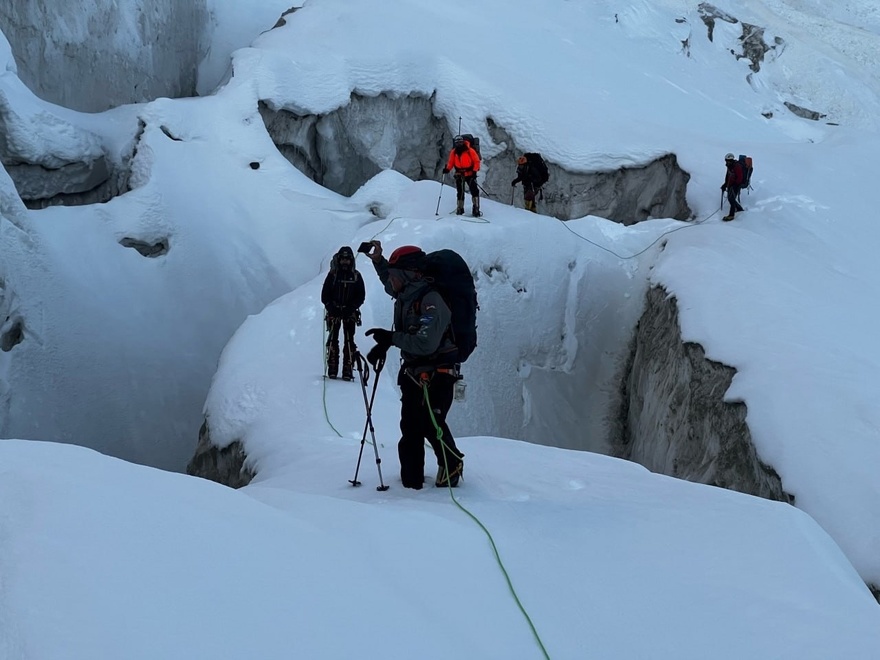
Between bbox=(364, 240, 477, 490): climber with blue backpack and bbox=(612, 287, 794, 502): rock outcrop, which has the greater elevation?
bbox=(364, 240, 477, 490): climber with blue backpack

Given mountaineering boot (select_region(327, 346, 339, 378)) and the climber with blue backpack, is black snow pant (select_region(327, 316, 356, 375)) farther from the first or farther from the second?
the climber with blue backpack

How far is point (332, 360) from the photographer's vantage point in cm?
1120

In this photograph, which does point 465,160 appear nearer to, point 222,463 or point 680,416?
point 680,416

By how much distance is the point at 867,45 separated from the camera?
34.8 m

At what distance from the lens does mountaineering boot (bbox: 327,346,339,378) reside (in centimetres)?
1117

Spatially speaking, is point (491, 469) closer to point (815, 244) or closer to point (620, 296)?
point (620, 296)

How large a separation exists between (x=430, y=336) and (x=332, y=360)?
540 centimetres

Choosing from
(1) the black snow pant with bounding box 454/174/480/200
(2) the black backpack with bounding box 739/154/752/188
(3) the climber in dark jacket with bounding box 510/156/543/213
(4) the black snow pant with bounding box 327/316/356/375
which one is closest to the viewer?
(4) the black snow pant with bounding box 327/316/356/375

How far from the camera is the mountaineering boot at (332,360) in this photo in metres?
11.2

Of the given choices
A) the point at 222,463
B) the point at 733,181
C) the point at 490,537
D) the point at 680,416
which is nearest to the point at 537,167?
the point at 733,181

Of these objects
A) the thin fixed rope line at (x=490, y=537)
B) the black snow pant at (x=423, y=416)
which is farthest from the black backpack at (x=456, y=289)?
the thin fixed rope line at (x=490, y=537)

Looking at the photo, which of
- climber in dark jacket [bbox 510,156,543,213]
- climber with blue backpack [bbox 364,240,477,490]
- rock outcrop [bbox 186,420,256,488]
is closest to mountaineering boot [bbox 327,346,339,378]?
rock outcrop [bbox 186,420,256,488]

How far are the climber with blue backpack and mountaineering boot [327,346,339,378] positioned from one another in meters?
4.84

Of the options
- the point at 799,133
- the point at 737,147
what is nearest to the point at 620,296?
the point at 737,147
